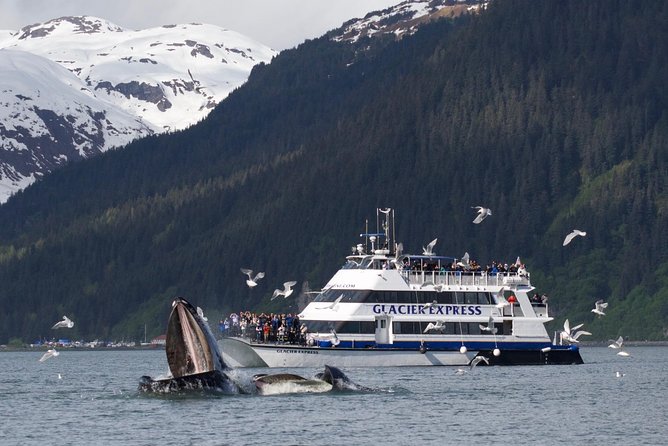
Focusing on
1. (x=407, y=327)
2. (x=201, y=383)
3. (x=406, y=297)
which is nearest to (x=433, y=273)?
(x=406, y=297)

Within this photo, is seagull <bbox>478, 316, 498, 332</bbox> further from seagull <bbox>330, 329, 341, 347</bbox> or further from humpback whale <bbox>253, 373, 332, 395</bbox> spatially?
humpback whale <bbox>253, 373, 332, 395</bbox>

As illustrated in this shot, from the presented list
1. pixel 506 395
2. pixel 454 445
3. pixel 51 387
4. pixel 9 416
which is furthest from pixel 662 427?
pixel 51 387

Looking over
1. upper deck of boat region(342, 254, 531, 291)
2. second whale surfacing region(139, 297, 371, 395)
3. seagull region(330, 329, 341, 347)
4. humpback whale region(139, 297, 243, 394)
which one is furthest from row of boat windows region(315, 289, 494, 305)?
humpback whale region(139, 297, 243, 394)

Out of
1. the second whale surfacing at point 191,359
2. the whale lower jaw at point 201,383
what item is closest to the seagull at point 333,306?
the second whale surfacing at point 191,359

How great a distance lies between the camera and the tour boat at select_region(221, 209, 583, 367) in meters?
112

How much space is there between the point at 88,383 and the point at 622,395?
35.3m

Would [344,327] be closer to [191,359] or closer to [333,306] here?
[333,306]

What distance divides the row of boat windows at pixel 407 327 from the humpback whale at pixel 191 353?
4301cm

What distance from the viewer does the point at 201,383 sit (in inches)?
2594

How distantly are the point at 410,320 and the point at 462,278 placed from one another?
482 centimetres

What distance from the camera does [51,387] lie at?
327ft

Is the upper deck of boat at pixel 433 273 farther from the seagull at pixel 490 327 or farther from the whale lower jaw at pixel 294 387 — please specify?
the whale lower jaw at pixel 294 387

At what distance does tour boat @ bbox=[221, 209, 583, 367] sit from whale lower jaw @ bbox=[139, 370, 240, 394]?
38.9 m

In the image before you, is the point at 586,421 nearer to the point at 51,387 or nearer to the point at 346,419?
the point at 346,419
